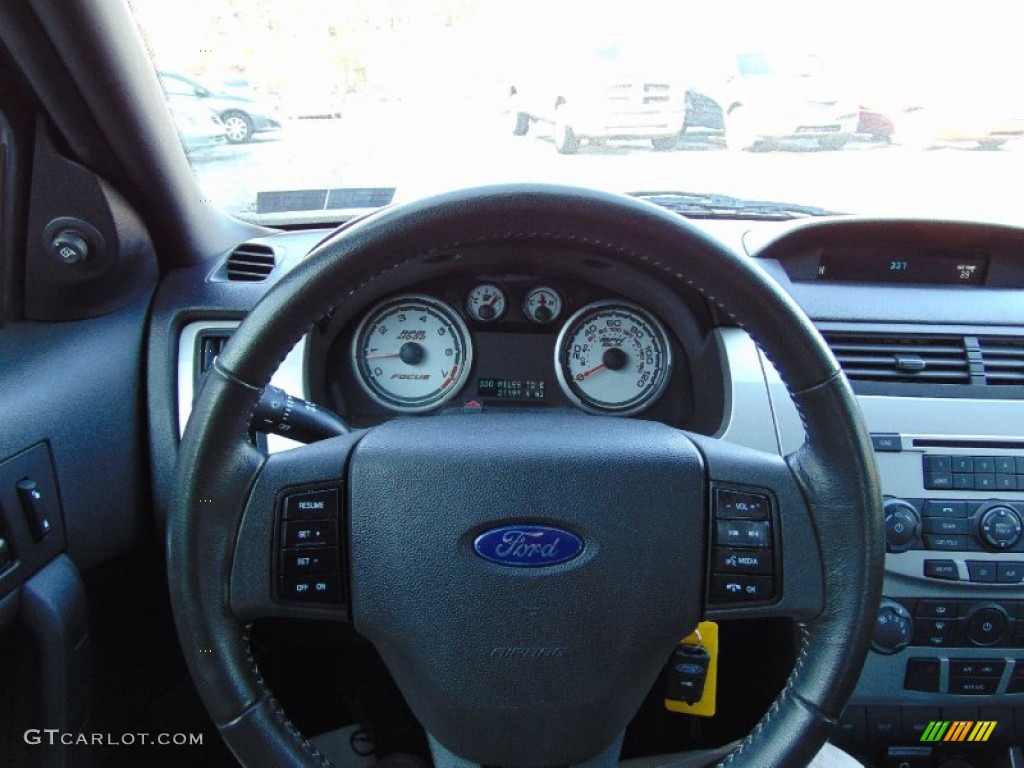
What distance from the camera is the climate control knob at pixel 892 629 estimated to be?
210 centimetres

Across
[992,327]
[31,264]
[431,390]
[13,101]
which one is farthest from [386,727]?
[992,327]

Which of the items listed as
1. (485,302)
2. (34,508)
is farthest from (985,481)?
(34,508)

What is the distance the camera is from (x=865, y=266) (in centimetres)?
237

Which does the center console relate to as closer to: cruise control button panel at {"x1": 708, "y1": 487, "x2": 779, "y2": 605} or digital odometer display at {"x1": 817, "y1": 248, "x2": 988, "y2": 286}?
digital odometer display at {"x1": 817, "y1": 248, "x2": 988, "y2": 286}

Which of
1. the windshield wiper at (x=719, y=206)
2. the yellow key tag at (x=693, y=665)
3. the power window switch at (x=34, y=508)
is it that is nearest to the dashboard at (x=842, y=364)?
the windshield wiper at (x=719, y=206)

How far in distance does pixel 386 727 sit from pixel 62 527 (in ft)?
2.91

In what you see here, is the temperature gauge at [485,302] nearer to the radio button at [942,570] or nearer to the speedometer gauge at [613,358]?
the speedometer gauge at [613,358]

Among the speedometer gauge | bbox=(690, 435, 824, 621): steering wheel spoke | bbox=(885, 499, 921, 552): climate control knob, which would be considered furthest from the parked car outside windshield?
bbox=(885, 499, 921, 552): climate control knob

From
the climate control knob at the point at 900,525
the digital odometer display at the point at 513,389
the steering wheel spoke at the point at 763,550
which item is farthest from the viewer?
the digital odometer display at the point at 513,389

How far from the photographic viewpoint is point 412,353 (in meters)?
2.23

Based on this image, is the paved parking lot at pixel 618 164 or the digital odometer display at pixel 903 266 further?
the paved parking lot at pixel 618 164

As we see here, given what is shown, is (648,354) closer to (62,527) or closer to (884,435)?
(884,435)

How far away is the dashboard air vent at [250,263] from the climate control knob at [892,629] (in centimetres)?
171

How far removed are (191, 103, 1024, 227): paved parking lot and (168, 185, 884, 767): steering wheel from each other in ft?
4.57
